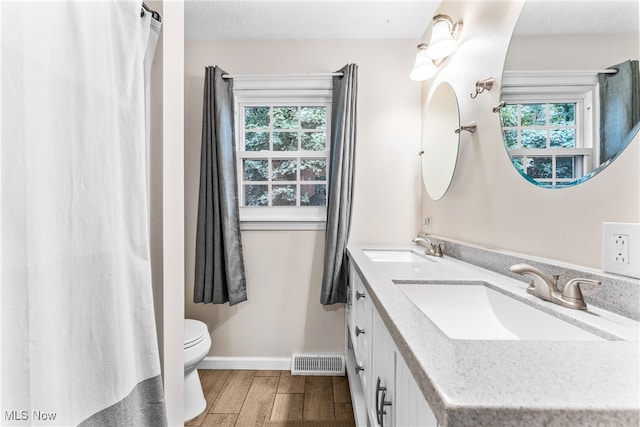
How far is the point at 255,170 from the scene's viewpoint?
2273mm

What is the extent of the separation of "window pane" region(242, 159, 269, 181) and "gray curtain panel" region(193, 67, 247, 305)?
21 cm

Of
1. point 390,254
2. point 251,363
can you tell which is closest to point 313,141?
point 390,254

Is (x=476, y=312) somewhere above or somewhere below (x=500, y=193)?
below

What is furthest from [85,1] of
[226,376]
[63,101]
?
[226,376]

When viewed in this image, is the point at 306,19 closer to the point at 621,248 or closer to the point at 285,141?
the point at 285,141

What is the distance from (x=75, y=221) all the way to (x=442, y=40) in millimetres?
1809

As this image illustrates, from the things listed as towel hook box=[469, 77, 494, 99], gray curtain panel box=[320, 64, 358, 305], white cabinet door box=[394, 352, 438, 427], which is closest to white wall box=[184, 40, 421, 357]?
gray curtain panel box=[320, 64, 358, 305]

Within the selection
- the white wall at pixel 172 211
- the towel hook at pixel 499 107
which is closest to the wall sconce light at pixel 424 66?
the towel hook at pixel 499 107

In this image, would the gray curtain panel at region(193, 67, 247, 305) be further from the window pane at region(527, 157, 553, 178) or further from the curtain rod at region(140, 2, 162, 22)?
the window pane at region(527, 157, 553, 178)

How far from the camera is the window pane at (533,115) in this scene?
0.94m

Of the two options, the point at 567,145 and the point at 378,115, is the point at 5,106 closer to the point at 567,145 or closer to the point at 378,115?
the point at 567,145

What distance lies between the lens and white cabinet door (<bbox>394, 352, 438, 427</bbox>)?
1.59 ft

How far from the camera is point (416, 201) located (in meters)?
2.17

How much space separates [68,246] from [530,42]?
154 cm
